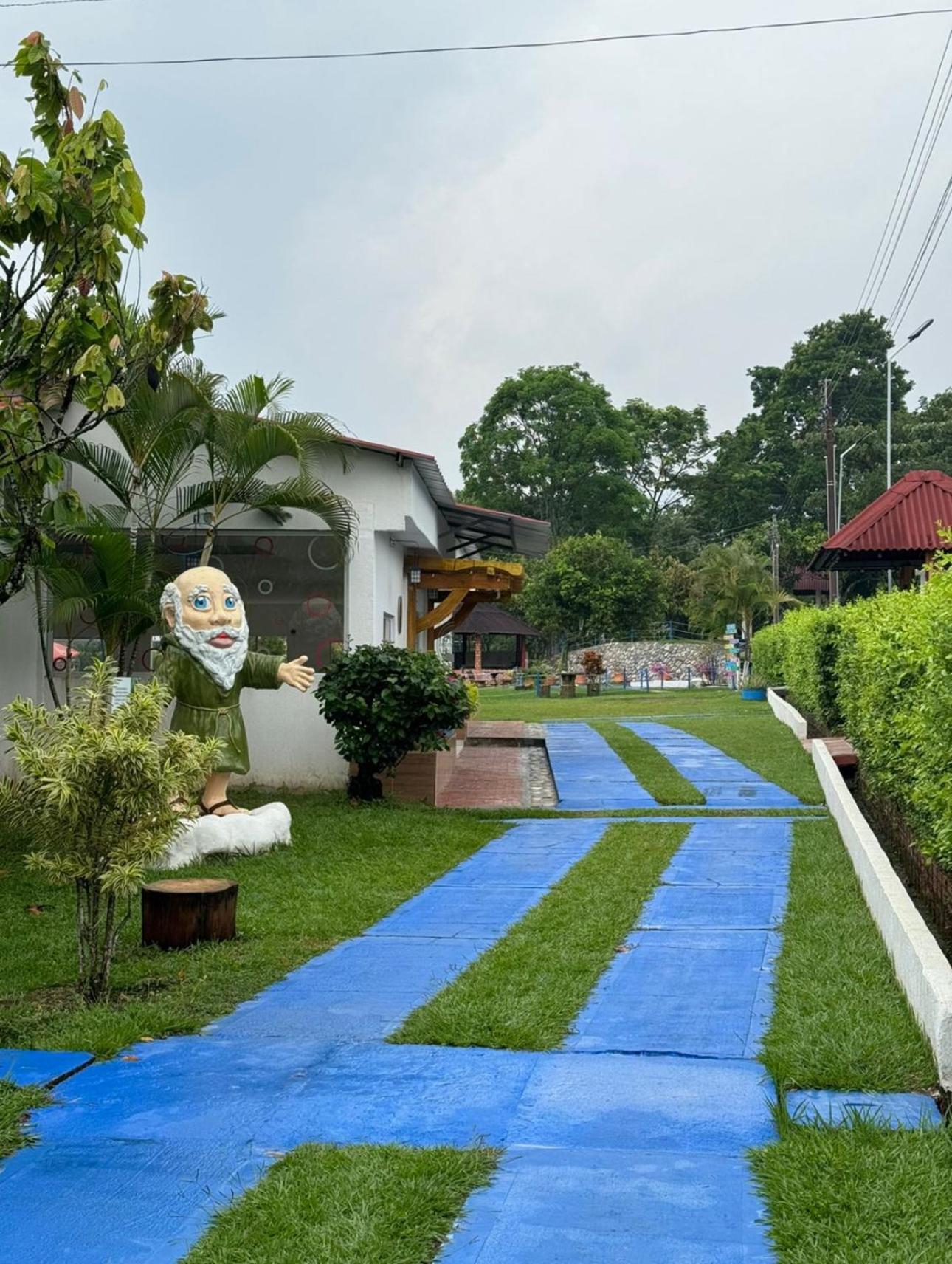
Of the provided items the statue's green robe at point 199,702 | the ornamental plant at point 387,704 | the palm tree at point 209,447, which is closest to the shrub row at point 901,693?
the ornamental plant at point 387,704

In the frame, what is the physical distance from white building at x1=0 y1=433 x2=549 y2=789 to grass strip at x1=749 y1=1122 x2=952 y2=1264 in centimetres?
937

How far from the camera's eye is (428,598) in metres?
21.3

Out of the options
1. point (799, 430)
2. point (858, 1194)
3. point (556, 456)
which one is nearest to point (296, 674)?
point (858, 1194)

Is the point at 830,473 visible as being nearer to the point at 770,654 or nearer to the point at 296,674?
the point at 770,654

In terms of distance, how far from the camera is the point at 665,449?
62344 millimetres

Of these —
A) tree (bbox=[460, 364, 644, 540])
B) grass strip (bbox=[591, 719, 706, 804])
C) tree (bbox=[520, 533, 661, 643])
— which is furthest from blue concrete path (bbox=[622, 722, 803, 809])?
tree (bbox=[460, 364, 644, 540])

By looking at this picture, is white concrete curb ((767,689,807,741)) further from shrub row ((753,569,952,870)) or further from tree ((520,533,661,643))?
tree ((520,533,661,643))

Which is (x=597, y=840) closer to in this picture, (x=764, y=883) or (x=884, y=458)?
(x=764, y=883)

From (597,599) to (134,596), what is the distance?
3327 centimetres

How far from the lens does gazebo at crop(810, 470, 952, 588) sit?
16531 mm

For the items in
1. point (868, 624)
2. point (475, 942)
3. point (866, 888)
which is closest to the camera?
point (475, 942)

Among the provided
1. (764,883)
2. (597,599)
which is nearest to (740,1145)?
(764,883)

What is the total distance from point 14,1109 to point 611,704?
26.9 metres

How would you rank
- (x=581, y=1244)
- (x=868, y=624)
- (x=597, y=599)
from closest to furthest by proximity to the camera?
1. (x=581, y=1244)
2. (x=868, y=624)
3. (x=597, y=599)
